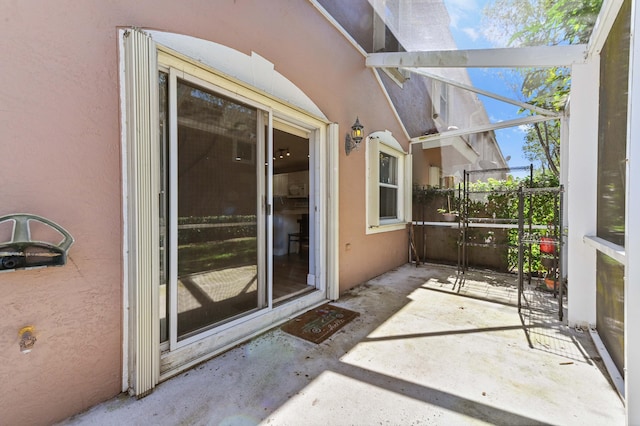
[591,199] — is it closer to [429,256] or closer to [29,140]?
[429,256]

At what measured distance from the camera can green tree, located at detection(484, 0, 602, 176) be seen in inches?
121

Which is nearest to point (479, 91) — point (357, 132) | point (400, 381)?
point (357, 132)

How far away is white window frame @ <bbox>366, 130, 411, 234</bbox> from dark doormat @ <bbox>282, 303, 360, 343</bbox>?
1656mm

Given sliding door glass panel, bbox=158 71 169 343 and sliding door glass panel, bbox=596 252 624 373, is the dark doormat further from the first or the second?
sliding door glass panel, bbox=596 252 624 373

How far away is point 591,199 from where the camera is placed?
2621mm

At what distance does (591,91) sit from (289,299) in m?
3.84

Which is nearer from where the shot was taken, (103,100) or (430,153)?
(103,100)

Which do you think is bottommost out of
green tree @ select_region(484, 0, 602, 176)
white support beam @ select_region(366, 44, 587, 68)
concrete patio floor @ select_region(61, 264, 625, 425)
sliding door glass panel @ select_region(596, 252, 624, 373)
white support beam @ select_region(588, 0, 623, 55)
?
concrete patio floor @ select_region(61, 264, 625, 425)

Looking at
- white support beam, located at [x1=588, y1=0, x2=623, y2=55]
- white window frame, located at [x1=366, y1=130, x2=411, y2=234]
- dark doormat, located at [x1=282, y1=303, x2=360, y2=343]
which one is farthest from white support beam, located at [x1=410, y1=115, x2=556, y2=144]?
dark doormat, located at [x1=282, y1=303, x2=360, y2=343]

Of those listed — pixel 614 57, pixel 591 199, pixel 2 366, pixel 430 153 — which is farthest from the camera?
pixel 430 153

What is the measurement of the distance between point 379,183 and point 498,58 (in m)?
2.49

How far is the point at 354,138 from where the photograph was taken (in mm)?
3906

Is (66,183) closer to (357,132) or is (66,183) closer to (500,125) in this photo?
(357,132)

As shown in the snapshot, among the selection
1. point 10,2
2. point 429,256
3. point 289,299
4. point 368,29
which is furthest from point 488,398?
point 368,29
